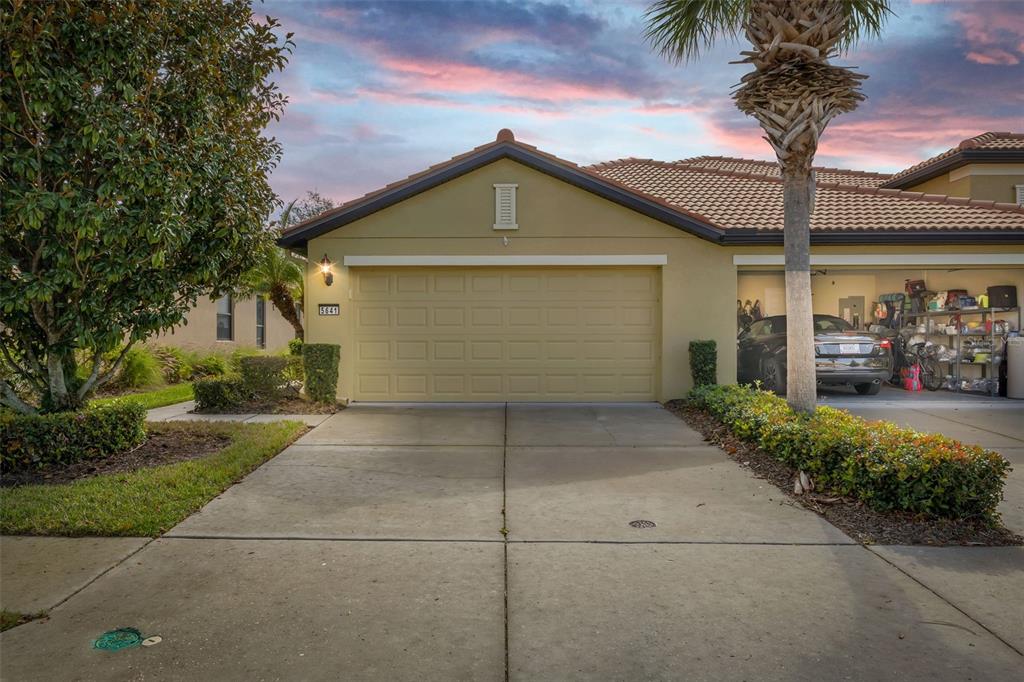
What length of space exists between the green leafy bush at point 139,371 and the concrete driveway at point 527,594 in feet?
29.8

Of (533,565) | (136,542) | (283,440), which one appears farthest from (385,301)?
(533,565)

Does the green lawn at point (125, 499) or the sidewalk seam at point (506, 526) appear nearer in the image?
the sidewalk seam at point (506, 526)

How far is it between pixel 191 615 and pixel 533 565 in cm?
201

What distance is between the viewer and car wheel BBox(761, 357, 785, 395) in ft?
40.5

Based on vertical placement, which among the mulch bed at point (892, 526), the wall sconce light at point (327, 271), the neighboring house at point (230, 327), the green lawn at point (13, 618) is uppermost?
the wall sconce light at point (327, 271)

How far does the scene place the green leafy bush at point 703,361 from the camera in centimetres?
1081

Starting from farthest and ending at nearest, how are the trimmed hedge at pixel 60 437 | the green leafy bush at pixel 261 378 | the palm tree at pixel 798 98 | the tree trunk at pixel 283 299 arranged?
1. the tree trunk at pixel 283 299
2. the green leafy bush at pixel 261 378
3. the palm tree at pixel 798 98
4. the trimmed hedge at pixel 60 437

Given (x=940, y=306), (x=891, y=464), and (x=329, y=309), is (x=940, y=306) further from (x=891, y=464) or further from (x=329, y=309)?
(x=329, y=309)

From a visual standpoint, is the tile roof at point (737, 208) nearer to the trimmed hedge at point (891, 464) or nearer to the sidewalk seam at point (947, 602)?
the trimmed hedge at point (891, 464)

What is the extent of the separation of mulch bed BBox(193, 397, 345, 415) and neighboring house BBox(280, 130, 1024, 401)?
0.73 meters

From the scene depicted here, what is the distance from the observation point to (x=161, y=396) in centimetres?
1199

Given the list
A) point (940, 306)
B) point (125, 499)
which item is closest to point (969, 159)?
point (940, 306)

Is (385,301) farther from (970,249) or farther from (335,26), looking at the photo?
(970,249)

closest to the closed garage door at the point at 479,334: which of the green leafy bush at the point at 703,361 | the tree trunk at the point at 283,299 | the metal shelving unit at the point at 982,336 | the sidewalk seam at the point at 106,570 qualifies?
the green leafy bush at the point at 703,361
